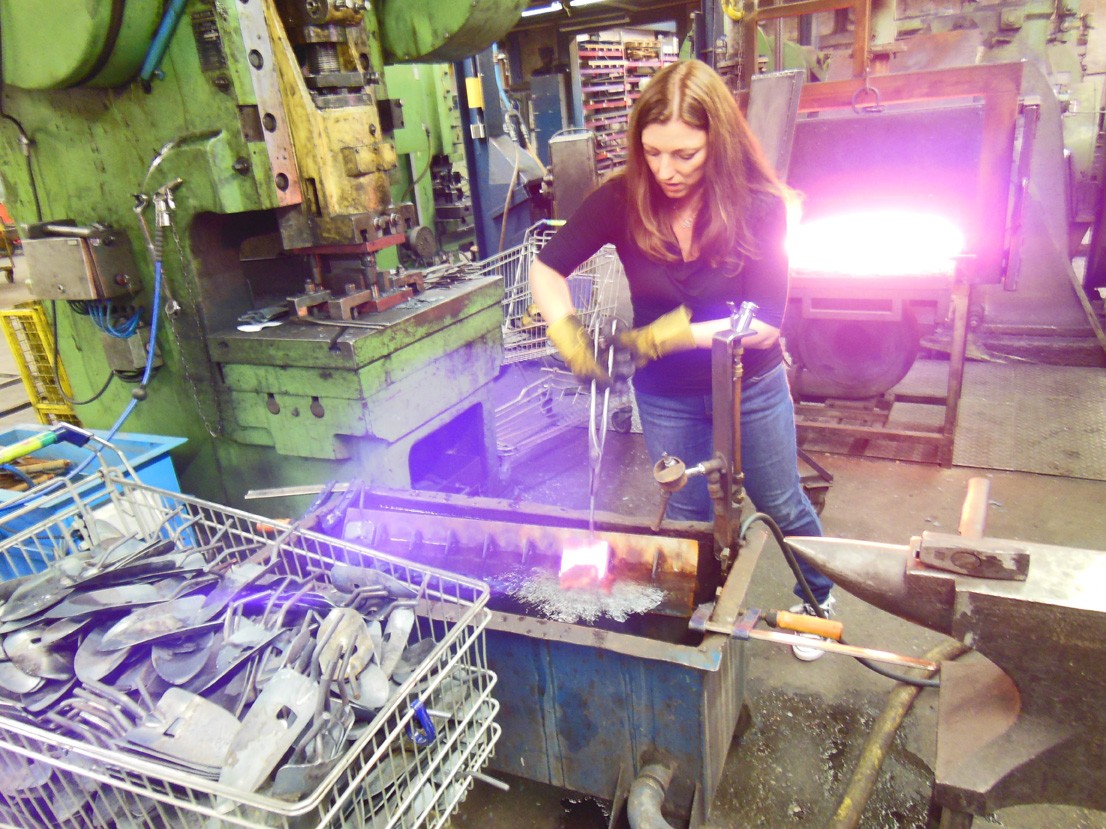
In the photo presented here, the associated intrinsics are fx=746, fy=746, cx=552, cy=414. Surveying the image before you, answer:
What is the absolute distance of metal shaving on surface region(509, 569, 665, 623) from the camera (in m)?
1.84

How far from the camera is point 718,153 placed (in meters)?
1.66

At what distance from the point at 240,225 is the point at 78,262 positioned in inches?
19.9

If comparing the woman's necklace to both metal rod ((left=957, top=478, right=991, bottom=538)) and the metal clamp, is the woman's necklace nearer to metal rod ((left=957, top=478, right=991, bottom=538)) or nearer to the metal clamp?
metal rod ((left=957, top=478, right=991, bottom=538))

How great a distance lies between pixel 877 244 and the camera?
3.31m

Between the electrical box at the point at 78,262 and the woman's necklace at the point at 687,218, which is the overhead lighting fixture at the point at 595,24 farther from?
the woman's necklace at the point at 687,218

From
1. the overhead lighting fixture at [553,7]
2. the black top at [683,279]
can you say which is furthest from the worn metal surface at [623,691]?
the overhead lighting fixture at [553,7]

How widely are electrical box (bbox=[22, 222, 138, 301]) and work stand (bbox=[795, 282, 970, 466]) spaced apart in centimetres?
287

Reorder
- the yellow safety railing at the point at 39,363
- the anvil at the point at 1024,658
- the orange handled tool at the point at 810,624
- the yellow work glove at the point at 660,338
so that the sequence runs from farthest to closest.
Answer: the yellow safety railing at the point at 39,363 → the yellow work glove at the point at 660,338 → the orange handled tool at the point at 810,624 → the anvil at the point at 1024,658

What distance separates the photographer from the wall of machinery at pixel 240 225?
2.16m

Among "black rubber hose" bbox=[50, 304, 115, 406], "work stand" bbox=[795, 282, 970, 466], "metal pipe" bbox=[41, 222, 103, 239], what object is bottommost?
"work stand" bbox=[795, 282, 970, 466]

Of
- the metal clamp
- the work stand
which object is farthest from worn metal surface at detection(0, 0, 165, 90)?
the work stand

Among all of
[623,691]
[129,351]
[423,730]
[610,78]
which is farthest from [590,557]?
[610,78]

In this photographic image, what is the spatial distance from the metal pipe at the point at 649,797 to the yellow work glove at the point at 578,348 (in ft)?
2.86

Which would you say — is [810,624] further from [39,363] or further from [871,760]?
[39,363]
